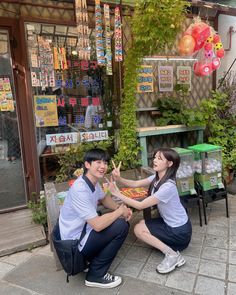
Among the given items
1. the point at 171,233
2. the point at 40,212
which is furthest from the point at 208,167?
the point at 40,212

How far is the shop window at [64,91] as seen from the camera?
14.1 feet

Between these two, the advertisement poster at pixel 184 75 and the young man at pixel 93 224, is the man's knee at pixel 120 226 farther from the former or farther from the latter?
the advertisement poster at pixel 184 75

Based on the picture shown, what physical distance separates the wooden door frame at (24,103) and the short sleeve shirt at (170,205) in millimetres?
2365

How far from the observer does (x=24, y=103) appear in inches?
170

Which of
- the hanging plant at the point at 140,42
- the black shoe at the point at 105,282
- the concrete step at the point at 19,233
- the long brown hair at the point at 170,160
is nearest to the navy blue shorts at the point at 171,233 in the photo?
the long brown hair at the point at 170,160

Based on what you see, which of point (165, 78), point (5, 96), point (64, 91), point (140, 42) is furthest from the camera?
point (165, 78)

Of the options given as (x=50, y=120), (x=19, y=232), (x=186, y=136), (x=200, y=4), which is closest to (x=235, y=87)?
(x=186, y=136)

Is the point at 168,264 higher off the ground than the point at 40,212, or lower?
lower

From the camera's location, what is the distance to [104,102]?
496cm

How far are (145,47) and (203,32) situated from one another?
35.8 inches

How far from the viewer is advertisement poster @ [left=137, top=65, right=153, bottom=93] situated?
5.21 meters

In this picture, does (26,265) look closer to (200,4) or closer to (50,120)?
(50,120)

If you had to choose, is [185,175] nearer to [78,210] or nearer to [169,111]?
[169,111]

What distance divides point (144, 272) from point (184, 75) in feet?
13.5
